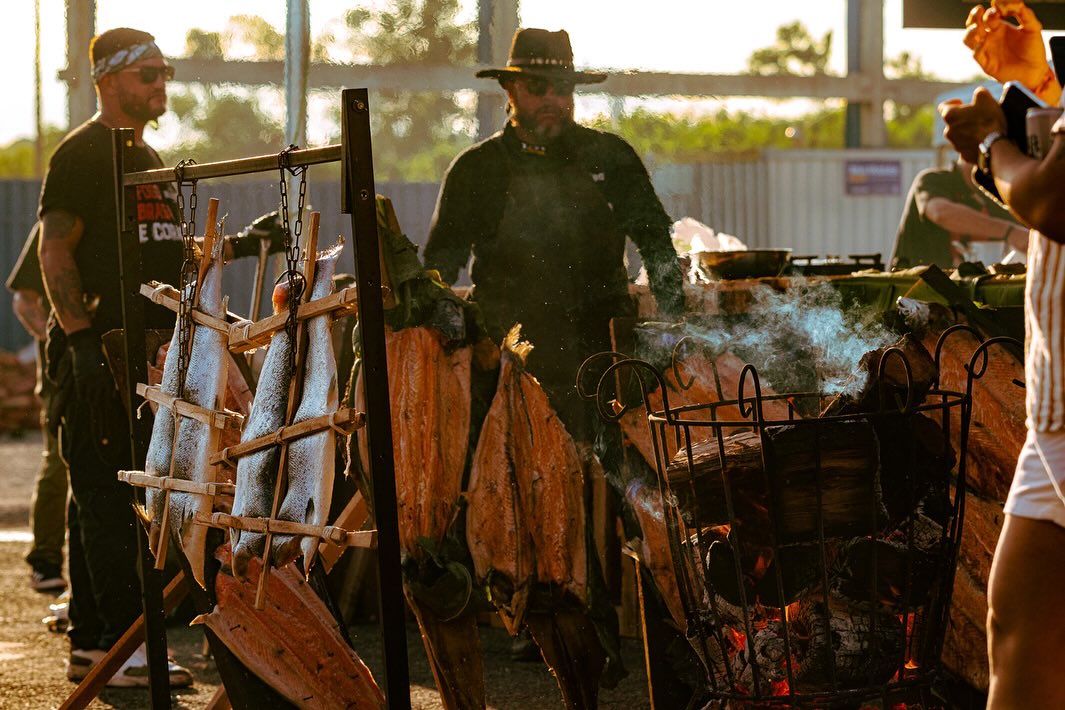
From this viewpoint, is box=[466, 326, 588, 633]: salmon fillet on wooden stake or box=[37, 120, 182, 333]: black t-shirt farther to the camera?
box=[37, 120, 182, 333]: black t-shirt

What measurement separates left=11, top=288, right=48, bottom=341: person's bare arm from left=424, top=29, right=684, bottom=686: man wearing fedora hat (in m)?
2.46

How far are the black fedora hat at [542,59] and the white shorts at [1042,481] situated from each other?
368 cm

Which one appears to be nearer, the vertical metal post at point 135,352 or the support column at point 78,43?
the vertical metal post at point 135,352

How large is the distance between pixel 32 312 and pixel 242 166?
4.28m

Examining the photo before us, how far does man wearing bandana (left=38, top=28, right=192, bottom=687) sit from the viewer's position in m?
4.94

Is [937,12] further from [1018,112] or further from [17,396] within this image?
[17,396]

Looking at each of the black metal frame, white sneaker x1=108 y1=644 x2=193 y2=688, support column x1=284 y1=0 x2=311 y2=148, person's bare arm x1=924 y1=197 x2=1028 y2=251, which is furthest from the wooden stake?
person's bare arm x1=924 y1=197 x2=1028 y2=251

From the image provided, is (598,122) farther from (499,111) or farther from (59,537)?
(59,537)

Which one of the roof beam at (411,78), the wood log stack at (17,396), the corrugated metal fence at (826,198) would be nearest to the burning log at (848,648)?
the roof beam at (411,78)

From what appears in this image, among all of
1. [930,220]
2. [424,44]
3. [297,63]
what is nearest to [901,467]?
[297,63]

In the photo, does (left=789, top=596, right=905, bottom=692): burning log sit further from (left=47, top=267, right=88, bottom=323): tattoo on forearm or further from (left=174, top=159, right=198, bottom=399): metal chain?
(left=47, top=267, right=88, bottom=323): tattoo on forearm

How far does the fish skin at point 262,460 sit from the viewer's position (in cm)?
289

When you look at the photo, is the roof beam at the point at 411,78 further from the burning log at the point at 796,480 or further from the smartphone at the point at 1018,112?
the smartphone at the point at 1018,112

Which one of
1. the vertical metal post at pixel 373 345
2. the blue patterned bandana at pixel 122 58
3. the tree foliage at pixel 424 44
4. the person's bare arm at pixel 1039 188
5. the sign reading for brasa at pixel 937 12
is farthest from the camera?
the tree foliage at pixel 424 44
